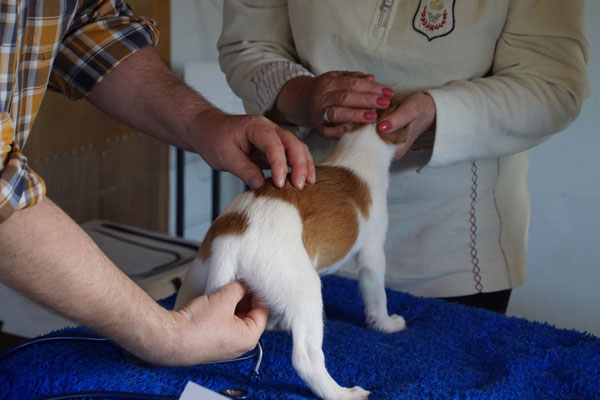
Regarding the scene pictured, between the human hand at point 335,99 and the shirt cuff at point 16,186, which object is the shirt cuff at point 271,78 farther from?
the shirt cuff at point 16,186

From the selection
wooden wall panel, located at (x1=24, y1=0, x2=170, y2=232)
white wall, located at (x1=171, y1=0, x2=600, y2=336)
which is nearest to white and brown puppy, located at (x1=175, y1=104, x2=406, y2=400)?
white wall, located at (x1=171, y1=0, x2=600, y2=336)

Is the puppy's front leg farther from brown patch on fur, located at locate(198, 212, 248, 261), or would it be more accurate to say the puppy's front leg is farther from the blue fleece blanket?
brown patch on fur, located at locate(198, 212, 248, 261)

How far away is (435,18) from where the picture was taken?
122 centimetres

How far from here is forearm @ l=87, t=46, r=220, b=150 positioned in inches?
43.9

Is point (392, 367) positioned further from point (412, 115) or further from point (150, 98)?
point (150, 98)

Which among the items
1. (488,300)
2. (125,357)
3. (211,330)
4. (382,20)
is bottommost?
(488,300)

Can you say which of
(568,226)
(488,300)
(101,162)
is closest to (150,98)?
(488,300)

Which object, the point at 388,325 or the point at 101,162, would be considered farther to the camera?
the point at 101,162

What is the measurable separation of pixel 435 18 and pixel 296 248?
22.8 inches

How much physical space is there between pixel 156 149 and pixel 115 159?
0.24 metres

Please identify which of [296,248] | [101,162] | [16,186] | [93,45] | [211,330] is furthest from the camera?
[101,162]

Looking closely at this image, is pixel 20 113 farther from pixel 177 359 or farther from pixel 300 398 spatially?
pixel 300 398

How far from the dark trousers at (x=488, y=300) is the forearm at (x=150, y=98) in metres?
0.68

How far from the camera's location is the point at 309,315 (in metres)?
0.91
